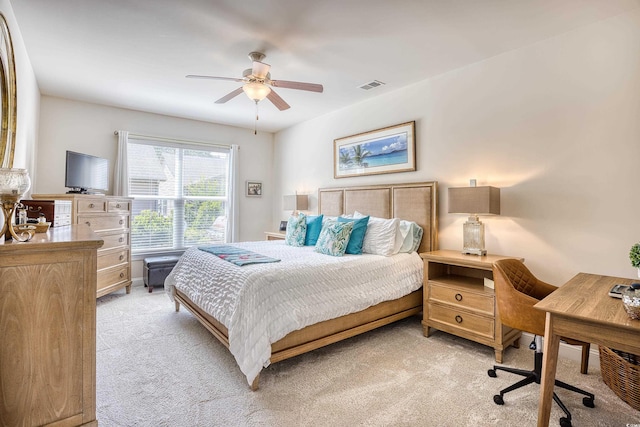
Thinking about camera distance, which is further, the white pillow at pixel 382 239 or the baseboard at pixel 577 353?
the white pillow at pixel 382 239

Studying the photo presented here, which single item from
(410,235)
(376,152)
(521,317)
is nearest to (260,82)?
(376,152)

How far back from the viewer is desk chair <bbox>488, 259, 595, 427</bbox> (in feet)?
6.63

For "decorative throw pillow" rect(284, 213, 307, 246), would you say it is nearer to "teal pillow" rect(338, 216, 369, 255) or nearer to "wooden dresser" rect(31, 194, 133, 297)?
"teal pillow" rect(338, 216, 369, 255)

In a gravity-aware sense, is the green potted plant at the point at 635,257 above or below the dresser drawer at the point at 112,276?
above

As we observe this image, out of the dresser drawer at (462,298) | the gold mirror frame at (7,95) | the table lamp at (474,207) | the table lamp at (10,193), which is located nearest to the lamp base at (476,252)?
the table lamp at (474,207)

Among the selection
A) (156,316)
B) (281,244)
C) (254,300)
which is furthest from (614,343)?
(156,316)

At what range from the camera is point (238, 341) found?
2.27 metres

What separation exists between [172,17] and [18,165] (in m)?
1.91

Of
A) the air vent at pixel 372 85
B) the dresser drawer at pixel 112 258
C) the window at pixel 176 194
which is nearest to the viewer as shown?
the air vent at pixel 372 85

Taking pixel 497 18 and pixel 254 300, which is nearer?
pixel 254 300

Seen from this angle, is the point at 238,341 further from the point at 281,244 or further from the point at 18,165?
the point at 18,165

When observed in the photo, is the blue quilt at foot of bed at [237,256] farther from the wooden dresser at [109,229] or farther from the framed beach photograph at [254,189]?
the framed beach photograph at [254,189]

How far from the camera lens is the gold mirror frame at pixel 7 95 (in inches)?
83.1

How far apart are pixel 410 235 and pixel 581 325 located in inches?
84.2
